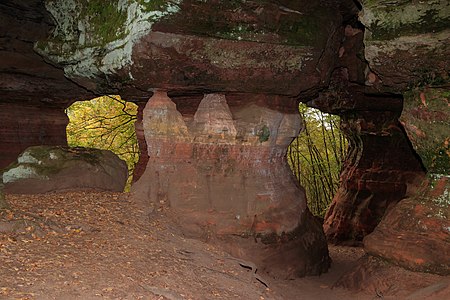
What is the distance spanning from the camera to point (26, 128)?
33.1 ft

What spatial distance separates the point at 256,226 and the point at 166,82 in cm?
229

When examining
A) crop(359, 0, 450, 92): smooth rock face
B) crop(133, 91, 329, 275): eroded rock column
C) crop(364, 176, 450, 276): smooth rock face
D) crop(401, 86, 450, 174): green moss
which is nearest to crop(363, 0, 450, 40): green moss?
crop(359, 0, 450, 92): smooth rock face

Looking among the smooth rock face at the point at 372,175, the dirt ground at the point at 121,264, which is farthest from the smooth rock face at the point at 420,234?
the smooth rock face at the point at 372,175

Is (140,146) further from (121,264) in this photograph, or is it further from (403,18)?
(403,18)

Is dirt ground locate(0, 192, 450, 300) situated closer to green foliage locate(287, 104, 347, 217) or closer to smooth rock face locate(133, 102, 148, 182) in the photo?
smooth rock face locate(133, 102, 148, 182)

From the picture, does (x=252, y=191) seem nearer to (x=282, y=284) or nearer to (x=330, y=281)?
(x=282, y=284)

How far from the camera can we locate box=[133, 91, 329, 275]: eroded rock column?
6012 mm

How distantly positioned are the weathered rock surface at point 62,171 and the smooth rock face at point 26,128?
339cm

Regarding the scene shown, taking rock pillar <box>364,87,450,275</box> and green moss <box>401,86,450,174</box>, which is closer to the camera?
rock pillar <box>364,87,450,275</box>

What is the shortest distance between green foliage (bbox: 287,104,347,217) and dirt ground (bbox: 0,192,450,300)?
1121cm

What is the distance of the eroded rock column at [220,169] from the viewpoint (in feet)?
19.7

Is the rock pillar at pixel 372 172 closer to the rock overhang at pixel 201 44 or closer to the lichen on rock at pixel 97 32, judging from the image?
the rock overhang at pixel 201 44

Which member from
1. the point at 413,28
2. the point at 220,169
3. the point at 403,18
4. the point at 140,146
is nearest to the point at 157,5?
the point at 220,169

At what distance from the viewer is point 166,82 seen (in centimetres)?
559
